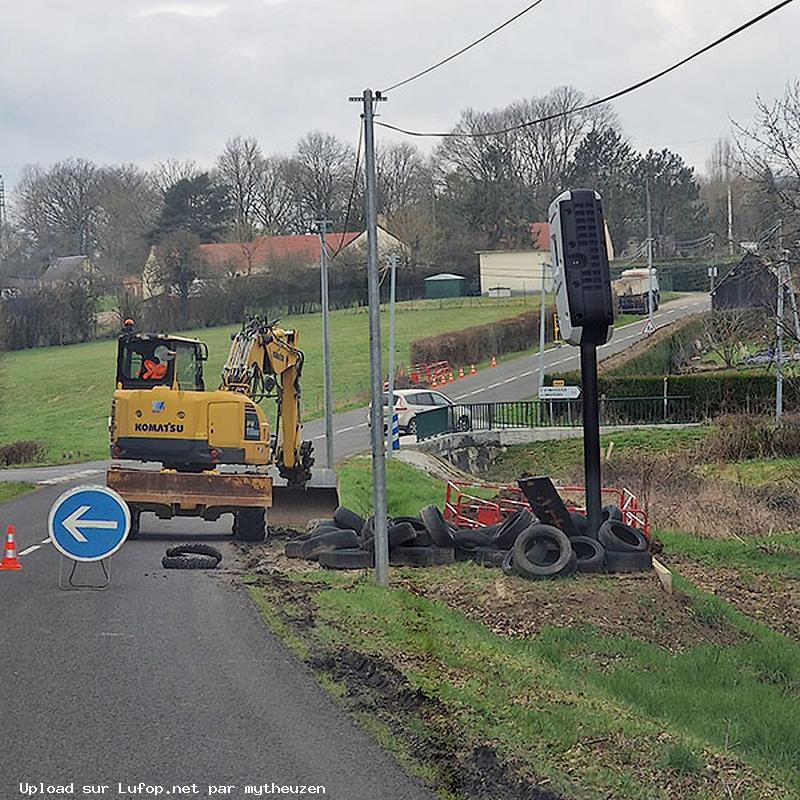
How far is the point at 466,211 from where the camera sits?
1519 inches

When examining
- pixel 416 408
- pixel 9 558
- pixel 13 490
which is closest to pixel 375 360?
pixel 9 558

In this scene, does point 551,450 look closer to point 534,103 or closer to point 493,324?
point 493,324

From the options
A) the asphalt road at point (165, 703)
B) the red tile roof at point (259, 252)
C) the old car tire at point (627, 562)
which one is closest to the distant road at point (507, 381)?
the red tile roof at point (259, 252)

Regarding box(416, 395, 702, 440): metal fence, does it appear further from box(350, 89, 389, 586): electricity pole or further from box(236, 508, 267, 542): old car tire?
box(350, 89, 389, 586): electricity pole

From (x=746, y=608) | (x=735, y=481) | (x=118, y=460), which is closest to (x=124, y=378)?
(x=118, y=460)

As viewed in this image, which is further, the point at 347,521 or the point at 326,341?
the point at 326,341

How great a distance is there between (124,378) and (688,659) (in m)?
11.0

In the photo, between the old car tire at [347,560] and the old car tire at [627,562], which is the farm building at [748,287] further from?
the old car tire at [347,560]

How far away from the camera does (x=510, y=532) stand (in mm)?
17688

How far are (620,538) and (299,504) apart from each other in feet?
24.9

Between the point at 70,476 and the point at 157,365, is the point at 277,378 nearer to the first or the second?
the point at 157,365

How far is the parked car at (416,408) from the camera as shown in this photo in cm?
4453

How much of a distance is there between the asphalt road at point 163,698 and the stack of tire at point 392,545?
195 centimetres

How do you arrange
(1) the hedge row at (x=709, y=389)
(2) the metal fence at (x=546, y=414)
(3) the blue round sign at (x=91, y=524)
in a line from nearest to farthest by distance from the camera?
(3) the blue round sign at (x=91, y=524)
(2) the metal fence at (x=546, y=414)
(1) the hedge row at (x=709, y=389)
